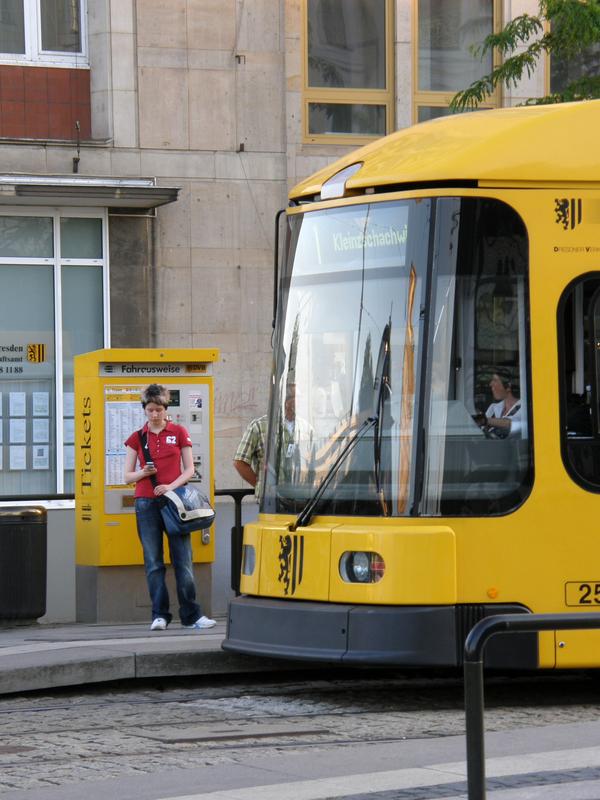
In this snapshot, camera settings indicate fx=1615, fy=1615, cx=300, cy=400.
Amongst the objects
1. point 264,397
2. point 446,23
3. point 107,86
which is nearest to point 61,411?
point 264,397

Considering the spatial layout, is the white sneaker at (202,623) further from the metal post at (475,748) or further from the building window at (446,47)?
the building window at (446,47)

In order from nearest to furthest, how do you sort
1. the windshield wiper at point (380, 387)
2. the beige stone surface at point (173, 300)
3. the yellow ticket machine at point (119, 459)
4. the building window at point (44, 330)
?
the windshield wiper at point (380, 387) < the yellow ticket machine at point (119, 459) < the building window at point (44, 330) < the beige stone surface at point (173, 300)

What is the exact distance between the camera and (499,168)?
356 inches

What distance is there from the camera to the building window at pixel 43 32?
733 inches

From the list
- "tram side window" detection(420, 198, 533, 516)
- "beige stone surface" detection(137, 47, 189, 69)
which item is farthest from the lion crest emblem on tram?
"beige stone surface" detection(137, 47, 189, 69)

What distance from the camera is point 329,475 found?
30.1ft

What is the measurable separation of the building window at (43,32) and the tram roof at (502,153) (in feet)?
33.0

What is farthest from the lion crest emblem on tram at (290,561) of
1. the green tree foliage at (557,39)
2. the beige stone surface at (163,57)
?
the beige stone surface at (163,57)

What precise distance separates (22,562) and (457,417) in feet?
16.3

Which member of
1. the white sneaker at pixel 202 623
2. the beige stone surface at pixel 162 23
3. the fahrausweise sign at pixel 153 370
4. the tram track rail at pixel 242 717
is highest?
the beige stone surface at pixel 162 23

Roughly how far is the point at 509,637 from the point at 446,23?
12.7m

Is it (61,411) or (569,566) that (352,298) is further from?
(61,411)

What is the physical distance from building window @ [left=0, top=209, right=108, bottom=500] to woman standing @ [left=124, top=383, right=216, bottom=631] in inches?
266

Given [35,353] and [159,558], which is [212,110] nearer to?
[35,353]
